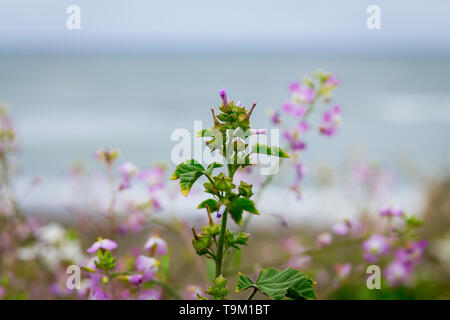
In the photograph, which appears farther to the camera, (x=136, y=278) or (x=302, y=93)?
(x=302, y=93)

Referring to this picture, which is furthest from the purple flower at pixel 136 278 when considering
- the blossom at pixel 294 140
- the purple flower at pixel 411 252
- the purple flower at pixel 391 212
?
the purple flower at pixel 411 252

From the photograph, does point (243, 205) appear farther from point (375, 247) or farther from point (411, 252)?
point (411, 252)

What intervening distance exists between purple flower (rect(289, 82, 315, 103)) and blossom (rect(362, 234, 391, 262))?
0.47m

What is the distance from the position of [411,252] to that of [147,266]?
850mm

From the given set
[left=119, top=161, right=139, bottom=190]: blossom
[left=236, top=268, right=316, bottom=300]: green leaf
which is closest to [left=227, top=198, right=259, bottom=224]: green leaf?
[left=236, top=268, right=316, bottom=300]: green leaf

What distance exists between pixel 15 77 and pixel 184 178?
1705 cm

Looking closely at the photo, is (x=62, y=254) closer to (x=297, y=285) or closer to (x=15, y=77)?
(x=297, y=285)

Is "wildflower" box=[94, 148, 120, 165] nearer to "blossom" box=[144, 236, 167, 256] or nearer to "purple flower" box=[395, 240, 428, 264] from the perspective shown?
"blossom" box=[144, 236, 167, 256]

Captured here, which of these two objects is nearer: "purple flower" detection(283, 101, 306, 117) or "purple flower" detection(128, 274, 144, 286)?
"purple flower" detection(128, 274, 144, 286)

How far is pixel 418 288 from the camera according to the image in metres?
2.04

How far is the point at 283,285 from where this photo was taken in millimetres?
813

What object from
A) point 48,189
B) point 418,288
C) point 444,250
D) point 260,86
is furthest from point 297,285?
point 260,86

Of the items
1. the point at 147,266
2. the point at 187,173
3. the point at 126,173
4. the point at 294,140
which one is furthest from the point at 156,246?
the point at 294,140

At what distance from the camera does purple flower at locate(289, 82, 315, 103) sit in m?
1.29
